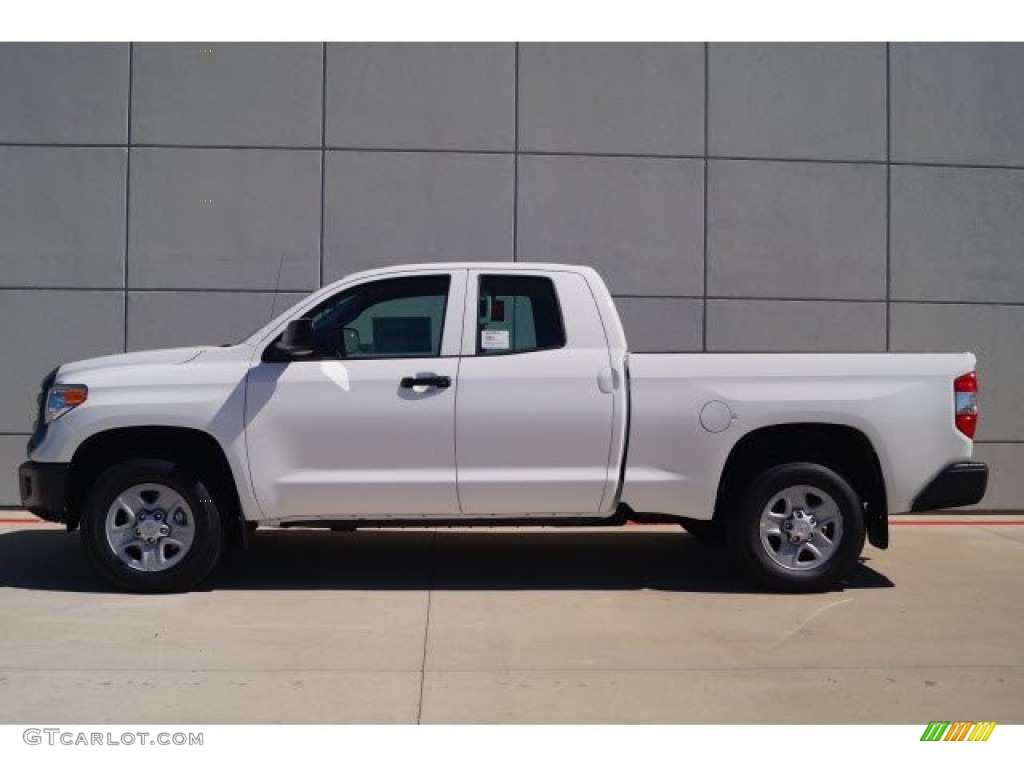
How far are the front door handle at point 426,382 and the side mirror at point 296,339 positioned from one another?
614 millimetres

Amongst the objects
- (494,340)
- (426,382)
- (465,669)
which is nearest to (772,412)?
(494,340)

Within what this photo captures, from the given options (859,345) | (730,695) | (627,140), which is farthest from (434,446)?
(859,345)

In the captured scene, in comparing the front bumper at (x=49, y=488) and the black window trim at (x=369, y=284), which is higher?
the black window trim at (x=369, y=284)

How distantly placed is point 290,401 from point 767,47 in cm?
630

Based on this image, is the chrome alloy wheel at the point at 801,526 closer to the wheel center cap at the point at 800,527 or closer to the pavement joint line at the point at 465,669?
the wheel center cap at the point at 800,527

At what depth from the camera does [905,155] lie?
1032 cm

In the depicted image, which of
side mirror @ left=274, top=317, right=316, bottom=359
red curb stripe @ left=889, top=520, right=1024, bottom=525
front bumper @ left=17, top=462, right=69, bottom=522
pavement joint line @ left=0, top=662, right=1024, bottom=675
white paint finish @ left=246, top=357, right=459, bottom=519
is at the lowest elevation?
pavement joint line @ left=0, top=662, right=1024, bottom=675

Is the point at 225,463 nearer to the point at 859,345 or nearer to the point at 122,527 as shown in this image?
the point at 122,527

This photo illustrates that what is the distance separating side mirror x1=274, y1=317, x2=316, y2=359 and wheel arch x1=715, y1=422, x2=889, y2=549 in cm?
267

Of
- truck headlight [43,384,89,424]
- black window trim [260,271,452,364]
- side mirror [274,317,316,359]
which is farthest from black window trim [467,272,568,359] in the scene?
truck headlight [43,384,89,424]

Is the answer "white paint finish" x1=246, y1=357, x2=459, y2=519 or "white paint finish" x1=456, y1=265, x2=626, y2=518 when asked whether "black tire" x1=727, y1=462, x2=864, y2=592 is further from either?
"white paint finish" x1=246, y1=357, x2=459, y2=519

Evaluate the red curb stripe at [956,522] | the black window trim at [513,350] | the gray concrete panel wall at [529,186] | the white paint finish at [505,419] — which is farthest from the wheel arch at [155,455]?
the red curb stripe at [956,522]
